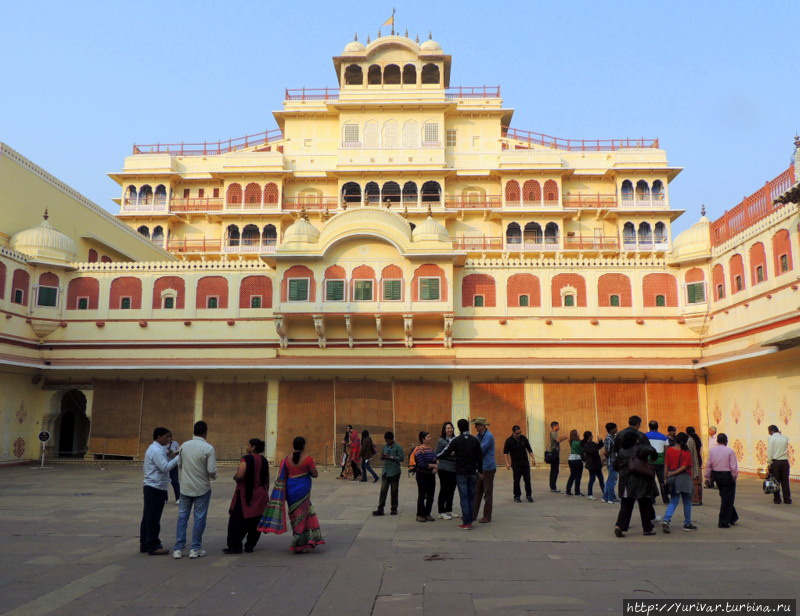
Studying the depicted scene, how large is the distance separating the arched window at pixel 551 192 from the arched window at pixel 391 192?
888 cm

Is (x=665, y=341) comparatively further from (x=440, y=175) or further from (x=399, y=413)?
(x=440, y=175)

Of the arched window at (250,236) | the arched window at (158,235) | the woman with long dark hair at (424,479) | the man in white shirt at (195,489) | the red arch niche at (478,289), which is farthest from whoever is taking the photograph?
the arched window at (158,235)

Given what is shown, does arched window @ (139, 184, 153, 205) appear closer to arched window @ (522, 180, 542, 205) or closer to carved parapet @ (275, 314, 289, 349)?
carved parapet @ (275, 314, 289, 349)

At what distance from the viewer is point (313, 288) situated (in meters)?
25.2

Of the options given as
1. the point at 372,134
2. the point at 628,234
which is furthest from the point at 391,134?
the point at 628,234

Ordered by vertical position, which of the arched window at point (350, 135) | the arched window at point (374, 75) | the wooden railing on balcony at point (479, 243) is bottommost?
the wooden railing on balcony at point (479, 243)

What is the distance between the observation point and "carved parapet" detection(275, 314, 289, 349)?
25.0 m

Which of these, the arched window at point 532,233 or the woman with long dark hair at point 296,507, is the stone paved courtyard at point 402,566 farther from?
the arched window at point 532,233

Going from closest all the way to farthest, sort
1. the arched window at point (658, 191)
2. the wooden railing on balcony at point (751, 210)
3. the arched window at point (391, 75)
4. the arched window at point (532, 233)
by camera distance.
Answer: the wooden railing on balcony at point (751, 210)
the arched window at point (532, 233)
the arched window at point (658, 191)
the arched window at point (391, 75)

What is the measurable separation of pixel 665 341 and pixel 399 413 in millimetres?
10586

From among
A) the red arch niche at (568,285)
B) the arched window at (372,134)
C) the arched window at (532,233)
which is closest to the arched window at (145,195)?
the arched window at (372,134)

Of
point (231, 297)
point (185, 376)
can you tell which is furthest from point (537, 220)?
point (185, 376)

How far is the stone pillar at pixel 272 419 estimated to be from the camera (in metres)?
24.9

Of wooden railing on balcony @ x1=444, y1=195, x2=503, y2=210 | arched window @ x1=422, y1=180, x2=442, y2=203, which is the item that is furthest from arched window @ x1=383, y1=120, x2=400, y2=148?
wooden railing on balcony @ x1=444, y1=195, x2=503, y2=210
